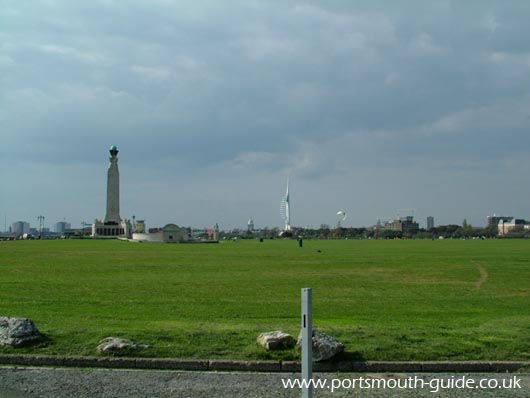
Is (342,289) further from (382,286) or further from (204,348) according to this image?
(204,348)

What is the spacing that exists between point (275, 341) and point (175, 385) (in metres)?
2.21

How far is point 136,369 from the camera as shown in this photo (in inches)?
367

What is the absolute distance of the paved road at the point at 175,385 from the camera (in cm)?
795

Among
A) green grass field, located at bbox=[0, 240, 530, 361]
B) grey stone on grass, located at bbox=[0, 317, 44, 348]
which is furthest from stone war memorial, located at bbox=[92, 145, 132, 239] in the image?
grey stone on grass, located at bbox=[0, 317, 44, 348]

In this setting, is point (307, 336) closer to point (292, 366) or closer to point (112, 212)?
point (292, 366)

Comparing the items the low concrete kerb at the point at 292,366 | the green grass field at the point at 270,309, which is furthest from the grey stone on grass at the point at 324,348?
the green grass field at the point at 270,309

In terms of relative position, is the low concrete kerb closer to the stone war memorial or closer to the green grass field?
the green grass field

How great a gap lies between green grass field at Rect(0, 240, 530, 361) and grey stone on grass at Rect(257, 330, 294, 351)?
0.70 feet

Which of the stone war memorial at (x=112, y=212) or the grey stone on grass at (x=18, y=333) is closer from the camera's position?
the grey stone on grass at (x=18, y=333)

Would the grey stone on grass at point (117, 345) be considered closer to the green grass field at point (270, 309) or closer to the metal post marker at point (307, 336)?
the green grass field at point (270, 309)

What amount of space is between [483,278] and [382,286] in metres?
7.45

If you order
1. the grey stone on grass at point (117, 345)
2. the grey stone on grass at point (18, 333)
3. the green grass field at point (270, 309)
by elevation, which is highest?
the grey stone on grass at point (18, 333)

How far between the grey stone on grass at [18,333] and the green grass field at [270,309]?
0.70 ft

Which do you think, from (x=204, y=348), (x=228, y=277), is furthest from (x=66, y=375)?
(x=228, y=277)
